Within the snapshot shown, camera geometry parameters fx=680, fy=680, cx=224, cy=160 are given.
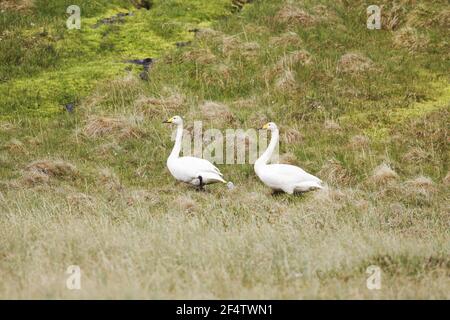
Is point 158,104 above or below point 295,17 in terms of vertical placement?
below

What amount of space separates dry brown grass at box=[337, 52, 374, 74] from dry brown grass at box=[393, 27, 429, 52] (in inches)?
82.9

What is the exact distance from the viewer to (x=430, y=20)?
25.0 m

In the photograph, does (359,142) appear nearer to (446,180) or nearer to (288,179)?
(446,180)

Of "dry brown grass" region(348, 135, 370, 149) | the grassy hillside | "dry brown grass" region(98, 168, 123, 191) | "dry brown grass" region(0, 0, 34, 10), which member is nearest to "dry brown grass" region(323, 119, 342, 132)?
the grassy hillside

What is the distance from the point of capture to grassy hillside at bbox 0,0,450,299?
883 centimetres

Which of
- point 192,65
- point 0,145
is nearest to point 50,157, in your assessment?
point 0,145

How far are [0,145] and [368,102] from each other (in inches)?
419

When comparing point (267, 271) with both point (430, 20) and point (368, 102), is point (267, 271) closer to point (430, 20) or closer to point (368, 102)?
point (368, 102)

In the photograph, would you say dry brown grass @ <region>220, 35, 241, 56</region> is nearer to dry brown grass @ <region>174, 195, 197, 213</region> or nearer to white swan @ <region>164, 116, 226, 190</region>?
white swan @ <region>164, 116, 226, 190</region>

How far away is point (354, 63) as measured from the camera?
22.1 meters

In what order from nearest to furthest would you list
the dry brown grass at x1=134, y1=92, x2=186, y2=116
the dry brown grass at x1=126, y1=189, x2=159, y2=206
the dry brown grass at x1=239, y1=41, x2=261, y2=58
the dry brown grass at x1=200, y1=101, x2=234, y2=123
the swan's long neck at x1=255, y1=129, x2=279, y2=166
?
the dry brown grass at x1=126, y1=189, x2=159, y2=206
the swan's long neck at x1=255, y1=129, x2=279, y2=166
the dry brown grass at x1=200, y1=101, x2=234, y2=123
the dry brown grass at x1=134, y1=92, x2=186, y2=116
the dry brown grass at x1=239, y1=41, x2=261, y2=58

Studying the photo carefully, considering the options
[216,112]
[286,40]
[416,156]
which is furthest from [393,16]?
[416,156]

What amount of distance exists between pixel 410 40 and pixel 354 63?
10.2 feet
